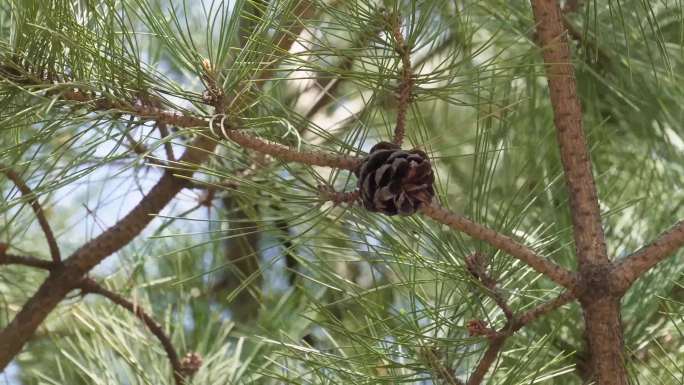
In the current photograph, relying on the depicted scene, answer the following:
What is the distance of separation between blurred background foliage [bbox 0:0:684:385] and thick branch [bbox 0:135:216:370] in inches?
1.4

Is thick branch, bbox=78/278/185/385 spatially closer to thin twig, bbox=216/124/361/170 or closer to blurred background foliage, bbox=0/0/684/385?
blurred background foliage, bbox=0/0/684/385

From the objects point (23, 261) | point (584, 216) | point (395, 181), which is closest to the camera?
point (395, 181)

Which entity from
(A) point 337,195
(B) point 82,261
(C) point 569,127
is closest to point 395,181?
(A) point 337,195

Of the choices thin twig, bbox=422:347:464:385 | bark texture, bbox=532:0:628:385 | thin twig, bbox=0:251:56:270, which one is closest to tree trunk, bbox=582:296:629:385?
bark texture, bbox=532:0:628:385

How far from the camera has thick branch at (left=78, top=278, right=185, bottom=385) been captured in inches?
44.6

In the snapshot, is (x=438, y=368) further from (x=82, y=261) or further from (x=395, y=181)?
(x=82, y=261)

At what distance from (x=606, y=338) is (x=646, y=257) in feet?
0.21

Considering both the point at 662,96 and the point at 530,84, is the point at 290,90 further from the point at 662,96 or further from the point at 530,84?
the point at 662,96

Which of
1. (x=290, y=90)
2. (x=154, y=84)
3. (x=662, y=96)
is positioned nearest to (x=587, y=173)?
(x=154, y=84)

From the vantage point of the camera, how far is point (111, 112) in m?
0.70

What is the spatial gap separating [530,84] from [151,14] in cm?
74

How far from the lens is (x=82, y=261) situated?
112 cm

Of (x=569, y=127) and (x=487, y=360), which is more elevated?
(x=569, y=127)

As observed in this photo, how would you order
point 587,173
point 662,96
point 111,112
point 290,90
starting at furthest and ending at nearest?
point 290,90 → point 662,96 → point 587,173 → point 111,112
